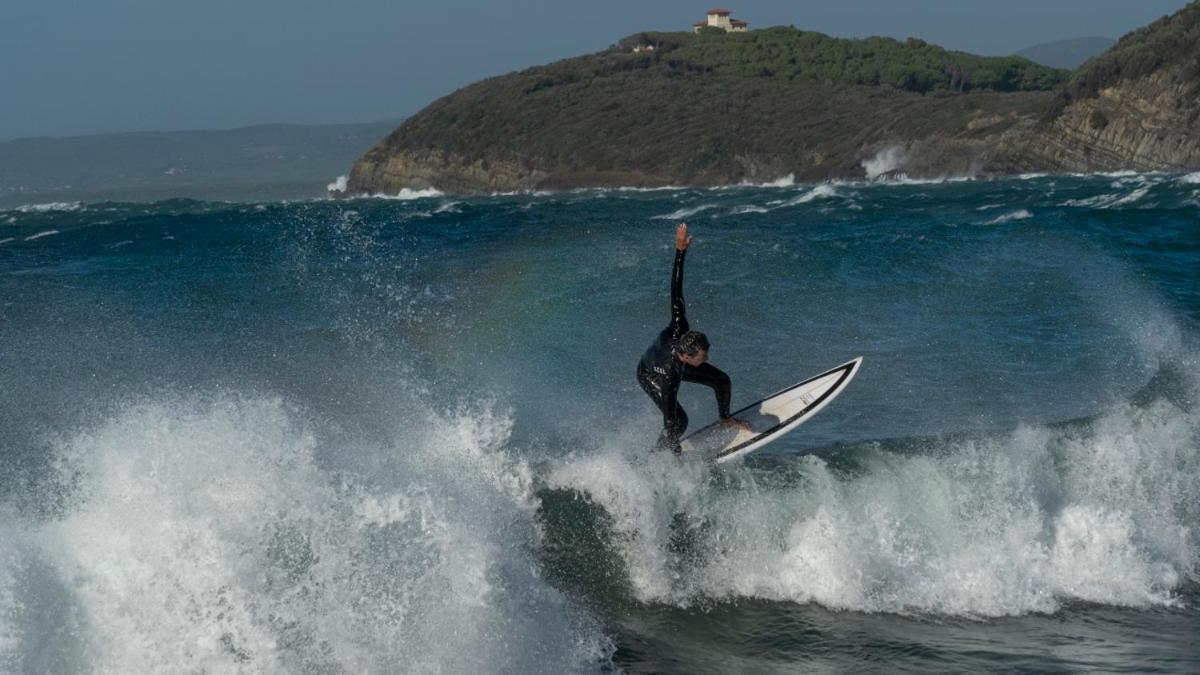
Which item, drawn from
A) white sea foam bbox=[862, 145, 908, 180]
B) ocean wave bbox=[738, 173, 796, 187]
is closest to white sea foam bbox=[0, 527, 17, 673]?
white sea foam bbox=[862, 145, 908, 180]

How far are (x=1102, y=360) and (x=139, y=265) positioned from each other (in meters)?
25.2

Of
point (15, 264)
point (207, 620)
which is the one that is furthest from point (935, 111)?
point (207, 620)

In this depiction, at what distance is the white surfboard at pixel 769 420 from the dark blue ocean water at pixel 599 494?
277 mm

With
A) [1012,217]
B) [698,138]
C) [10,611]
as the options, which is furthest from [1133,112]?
[10,611]

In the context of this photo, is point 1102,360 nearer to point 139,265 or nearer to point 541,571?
point 541,571

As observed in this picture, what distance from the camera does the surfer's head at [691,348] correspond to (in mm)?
10570

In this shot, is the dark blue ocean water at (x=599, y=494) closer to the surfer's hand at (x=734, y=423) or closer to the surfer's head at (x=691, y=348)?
the surfer's hand at (x=734, y=423)

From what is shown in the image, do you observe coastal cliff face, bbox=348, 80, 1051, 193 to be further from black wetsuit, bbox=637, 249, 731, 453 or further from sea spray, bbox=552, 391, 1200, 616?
black wetsuit, bbox=637, 249, 731, 453

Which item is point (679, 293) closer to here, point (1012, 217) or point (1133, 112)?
point (1012, 217)

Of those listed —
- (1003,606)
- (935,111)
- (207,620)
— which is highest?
(935,111)

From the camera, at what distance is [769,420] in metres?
11.9

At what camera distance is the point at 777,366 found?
17344mm

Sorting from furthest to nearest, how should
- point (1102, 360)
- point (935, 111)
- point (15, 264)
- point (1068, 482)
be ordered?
point (935, 111) → point (15, 264) → point (1102, 360) → point (1068, 482)

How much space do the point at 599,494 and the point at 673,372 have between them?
1418mm
